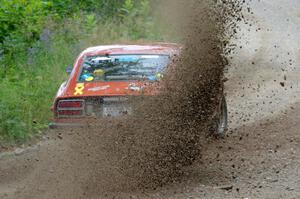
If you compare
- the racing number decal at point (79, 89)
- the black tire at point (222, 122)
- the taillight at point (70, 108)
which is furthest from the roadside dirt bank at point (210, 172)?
the racing number decal at point (79, 89)

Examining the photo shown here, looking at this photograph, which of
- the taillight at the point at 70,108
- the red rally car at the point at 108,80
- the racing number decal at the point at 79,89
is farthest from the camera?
the racing number decal at the point at 79,89

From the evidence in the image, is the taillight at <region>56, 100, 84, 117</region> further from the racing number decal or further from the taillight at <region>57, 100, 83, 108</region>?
the racing number decal

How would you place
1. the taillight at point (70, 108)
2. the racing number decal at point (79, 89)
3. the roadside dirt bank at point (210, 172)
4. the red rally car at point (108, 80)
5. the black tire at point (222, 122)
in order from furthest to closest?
the black tire at point (222, 122) < the racing number decal at point (79, 89) < the taillight at point (70, 108) < the red rally car at point (108, 80) < the roadside dirt bank at point (210, 172)

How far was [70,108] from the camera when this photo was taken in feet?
28.8

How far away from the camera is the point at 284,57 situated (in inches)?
740

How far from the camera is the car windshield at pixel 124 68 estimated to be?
894 centimetres

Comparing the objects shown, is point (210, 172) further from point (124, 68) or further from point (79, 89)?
point (79, 89)

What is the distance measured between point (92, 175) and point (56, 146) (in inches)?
91.0

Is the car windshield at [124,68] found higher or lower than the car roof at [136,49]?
lower

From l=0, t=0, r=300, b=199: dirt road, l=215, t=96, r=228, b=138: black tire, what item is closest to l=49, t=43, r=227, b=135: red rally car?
l=215, t=96, r=228, b=138: black tire

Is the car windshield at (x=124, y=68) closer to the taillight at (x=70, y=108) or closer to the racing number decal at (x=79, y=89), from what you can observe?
the racing number decal at (x=79, y=89)

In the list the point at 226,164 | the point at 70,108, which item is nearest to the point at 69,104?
the point at 70,108

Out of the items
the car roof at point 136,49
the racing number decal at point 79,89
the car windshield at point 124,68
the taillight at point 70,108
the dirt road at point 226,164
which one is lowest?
the dirt road at point 226,164

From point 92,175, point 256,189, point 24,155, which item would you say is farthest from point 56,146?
point 256,189
